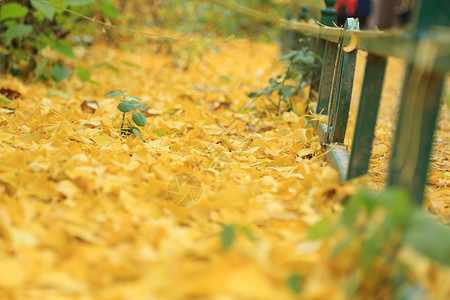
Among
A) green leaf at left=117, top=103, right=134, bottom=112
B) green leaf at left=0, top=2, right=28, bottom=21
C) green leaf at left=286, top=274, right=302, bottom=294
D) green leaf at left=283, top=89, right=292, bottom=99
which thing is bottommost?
green leaf at left=286, top=274, right=302, bottom=294

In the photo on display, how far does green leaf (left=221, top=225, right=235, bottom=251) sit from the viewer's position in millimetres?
916

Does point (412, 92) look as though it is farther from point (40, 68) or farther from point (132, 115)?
point (40, 68)

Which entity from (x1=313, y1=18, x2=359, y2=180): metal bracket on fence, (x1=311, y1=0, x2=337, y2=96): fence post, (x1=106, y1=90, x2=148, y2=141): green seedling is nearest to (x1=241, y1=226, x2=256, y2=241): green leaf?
(x1=313, y1=18, x2=359, y2=180): metal bracket on fence

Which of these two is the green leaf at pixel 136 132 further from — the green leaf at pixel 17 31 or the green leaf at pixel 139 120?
the green leaf at pixel 17 31

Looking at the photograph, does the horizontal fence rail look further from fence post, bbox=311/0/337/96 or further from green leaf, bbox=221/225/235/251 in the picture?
fence post, bbox=311/0/337/96

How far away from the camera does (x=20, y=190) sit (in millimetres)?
1240

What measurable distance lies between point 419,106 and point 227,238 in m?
0.45

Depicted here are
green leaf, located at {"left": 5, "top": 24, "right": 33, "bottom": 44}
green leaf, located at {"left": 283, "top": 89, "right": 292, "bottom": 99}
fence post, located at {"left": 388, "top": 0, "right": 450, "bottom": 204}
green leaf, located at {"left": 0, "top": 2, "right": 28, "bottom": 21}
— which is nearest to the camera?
fence post, located at {"left": 388, "top": 0, "right": 450, "bottom": 204}

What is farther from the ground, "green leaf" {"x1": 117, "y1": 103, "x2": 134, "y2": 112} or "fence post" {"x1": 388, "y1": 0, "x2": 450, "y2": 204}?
"fence post" {"x1": 388, "y1": 0, "x2": 450, "y2": 204}

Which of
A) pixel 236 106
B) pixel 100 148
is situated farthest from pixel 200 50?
pixel 100 148

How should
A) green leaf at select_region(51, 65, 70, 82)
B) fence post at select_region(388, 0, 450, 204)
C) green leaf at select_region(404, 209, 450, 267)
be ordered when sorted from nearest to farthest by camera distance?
green leaf at select_region(404, 209, 450, 267) → fence post at select_region(388, 0, 450, 204) → green leaf at select_region(51, 65, 70, 82)

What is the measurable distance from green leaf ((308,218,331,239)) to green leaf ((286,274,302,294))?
100 millimetres

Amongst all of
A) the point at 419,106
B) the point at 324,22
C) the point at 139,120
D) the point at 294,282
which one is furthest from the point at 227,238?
the point at 324,22

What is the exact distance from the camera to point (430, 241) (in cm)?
80
